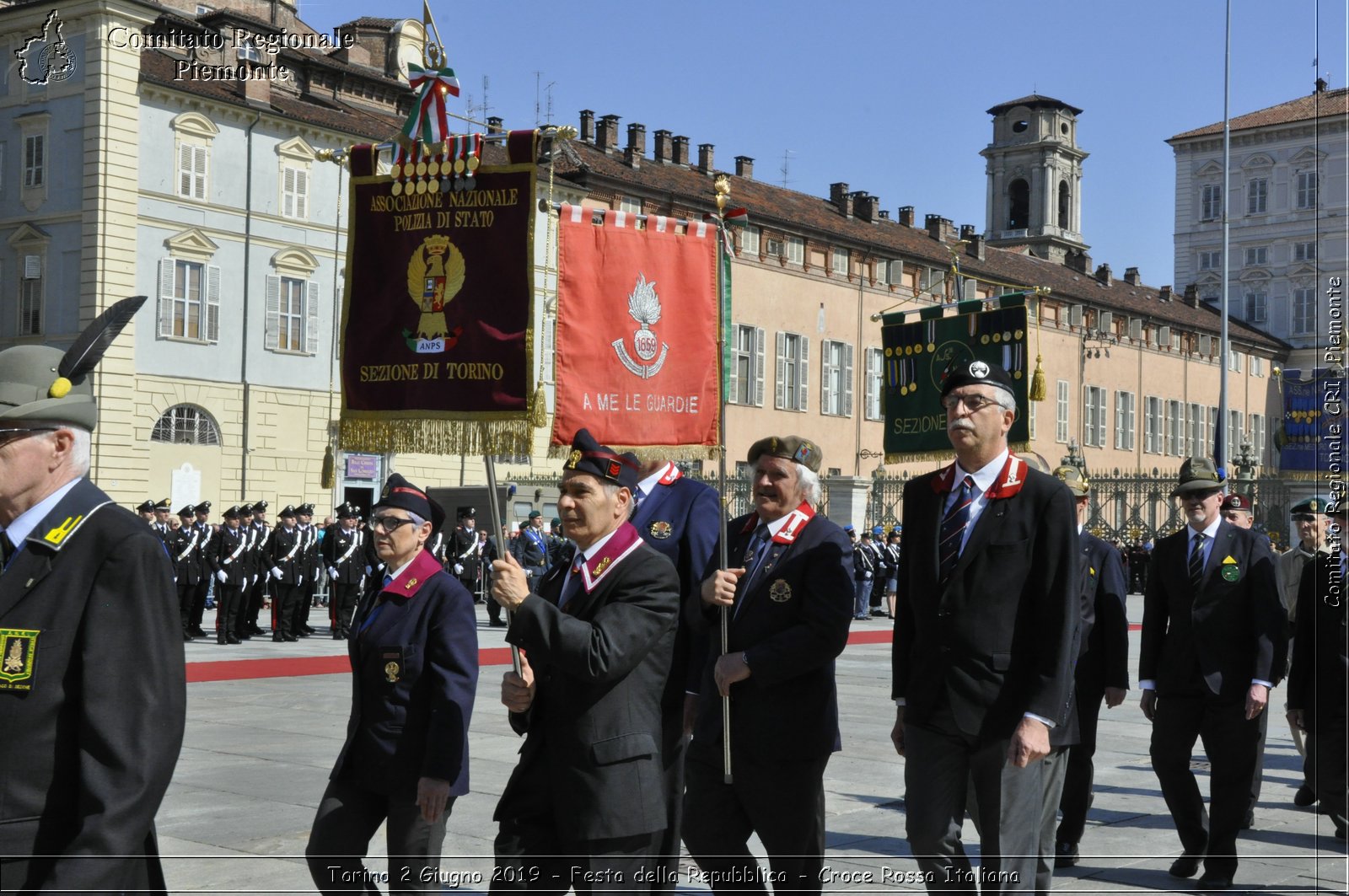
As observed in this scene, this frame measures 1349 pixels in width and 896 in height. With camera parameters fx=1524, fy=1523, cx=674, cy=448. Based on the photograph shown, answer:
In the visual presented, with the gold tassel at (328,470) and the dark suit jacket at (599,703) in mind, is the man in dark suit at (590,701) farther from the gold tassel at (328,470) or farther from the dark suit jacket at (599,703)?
the gold tassel at (328,470)

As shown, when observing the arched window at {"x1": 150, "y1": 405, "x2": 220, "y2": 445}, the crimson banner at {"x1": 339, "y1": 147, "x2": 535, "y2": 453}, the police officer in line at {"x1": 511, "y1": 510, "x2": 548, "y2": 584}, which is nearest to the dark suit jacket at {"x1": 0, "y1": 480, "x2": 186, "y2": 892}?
the crimson banner at {"x1": 339, "y1": 147, "x2": 535, "y2": 453}

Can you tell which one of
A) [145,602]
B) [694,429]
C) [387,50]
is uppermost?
[387,50]

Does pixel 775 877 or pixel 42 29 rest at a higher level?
pixel 42 29

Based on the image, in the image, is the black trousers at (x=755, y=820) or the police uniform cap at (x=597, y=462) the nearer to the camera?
the police uniform cap at (x=597, y=462)

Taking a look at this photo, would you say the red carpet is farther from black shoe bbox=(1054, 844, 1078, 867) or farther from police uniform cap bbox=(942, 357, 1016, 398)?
police uniform cap bbox=(942, 357, 1016, 398)

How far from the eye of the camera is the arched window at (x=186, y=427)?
1315 inches

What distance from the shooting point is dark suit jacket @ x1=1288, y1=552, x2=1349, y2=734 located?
742 centimetres

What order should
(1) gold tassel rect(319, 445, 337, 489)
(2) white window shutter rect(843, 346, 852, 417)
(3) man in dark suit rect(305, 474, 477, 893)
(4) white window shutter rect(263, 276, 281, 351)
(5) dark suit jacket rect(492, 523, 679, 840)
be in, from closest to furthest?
(5) dark suit jacket rect(492, 523, 679, 840) → (3) man in dark suit rect(305, 474, 477, 893) → (1) gold tassel rect(319, 445, 337, 489) → (4) white window shutter rect(263, 276, 281, 351) → (2) white window shutter rect(843, 346, 852, 417)

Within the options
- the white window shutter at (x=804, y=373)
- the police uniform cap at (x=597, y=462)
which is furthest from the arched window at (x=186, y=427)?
the police uniform cap at (x=597, y=462)

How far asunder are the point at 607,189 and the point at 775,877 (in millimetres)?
39582

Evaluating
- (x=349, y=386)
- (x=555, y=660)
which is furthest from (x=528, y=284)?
(x=555, y=660)

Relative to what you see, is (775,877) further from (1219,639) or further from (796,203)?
(796,203)

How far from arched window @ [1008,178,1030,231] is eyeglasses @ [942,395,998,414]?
7602cm

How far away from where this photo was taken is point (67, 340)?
1339 inches
